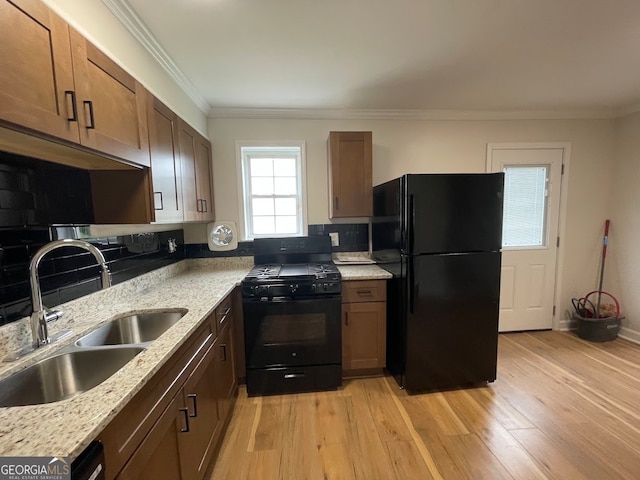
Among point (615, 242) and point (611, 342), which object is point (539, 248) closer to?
point (615, 242)

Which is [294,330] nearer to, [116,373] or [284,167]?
[116,373]

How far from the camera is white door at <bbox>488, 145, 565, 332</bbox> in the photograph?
2.98 meters

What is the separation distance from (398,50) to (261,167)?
5.43 ft

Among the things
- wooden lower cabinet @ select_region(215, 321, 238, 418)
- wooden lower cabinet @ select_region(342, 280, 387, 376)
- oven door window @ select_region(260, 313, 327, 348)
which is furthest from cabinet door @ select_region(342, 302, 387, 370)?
wooden lower cabinet @ select_region(215, 321, 238, 418)

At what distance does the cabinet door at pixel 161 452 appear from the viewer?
0.83 meters

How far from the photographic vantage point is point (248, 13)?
4.77ft

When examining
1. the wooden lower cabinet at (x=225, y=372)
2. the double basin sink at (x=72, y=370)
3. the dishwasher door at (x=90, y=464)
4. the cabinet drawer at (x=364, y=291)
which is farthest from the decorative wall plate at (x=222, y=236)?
the dishwasher door at (x=90, y=464)

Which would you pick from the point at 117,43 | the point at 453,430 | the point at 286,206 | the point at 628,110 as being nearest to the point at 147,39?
the point at 117,43

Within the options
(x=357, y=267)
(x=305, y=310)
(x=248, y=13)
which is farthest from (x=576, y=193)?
(x=248, y=13)

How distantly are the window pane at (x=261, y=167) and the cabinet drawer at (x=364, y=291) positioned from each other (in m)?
1.48

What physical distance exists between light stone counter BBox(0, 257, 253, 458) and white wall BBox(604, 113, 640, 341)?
4.05 meters

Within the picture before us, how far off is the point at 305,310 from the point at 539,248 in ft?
9.22

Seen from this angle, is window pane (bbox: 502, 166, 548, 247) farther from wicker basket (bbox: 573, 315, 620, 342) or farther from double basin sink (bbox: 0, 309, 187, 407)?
double basin sink (bbox: 0, 309, 187, 407)

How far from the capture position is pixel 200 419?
135 cm
